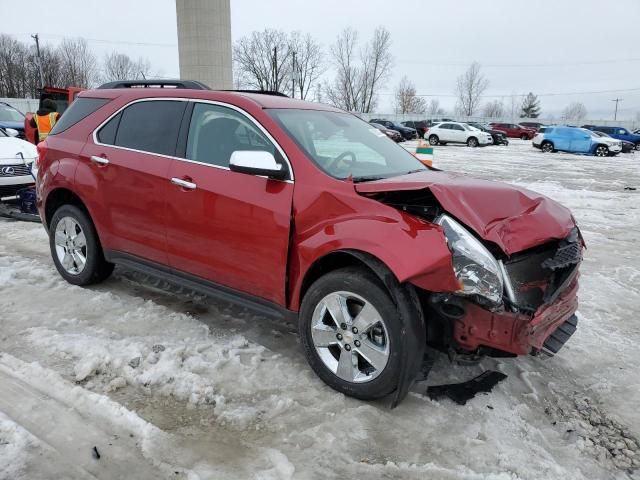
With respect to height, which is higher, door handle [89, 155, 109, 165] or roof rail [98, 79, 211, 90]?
roof rail [98, 79, 211, 90]

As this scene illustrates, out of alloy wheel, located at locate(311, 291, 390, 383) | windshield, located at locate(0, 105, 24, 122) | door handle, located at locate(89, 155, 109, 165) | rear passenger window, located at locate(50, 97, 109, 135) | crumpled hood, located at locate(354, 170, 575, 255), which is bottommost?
alloy wheel, located at locate(311, 291, 390, 383)

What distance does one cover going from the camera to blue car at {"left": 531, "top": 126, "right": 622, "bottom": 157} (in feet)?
91.8

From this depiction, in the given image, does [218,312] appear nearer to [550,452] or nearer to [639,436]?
[550,452]

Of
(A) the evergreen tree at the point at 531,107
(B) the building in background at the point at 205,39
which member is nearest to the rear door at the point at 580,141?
(B) the building in background at the point at 205,39

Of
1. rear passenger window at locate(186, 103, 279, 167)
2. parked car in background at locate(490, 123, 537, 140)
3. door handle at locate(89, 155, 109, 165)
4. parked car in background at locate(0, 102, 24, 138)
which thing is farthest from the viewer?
parked car in background at locate(490, 123, 537, 140)

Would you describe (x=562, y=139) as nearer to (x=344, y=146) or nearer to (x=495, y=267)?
(x=344, y=146)

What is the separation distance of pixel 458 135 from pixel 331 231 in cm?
3291

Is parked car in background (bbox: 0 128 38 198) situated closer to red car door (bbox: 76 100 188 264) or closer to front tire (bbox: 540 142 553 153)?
red car door (bbox: 76 100 188 264)

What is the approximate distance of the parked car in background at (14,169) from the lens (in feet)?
25.0

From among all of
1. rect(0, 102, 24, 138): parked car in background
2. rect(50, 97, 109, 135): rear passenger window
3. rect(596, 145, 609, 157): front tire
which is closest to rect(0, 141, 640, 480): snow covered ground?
rect(50, 97, 109, 135): rear passenger window

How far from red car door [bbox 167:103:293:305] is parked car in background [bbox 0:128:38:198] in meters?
5.09

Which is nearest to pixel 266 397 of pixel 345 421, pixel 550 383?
pixel 345 421

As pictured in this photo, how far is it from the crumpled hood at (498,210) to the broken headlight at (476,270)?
9 centimetres

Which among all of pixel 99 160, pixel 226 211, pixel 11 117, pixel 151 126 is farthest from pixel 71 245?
pixel 11 117
